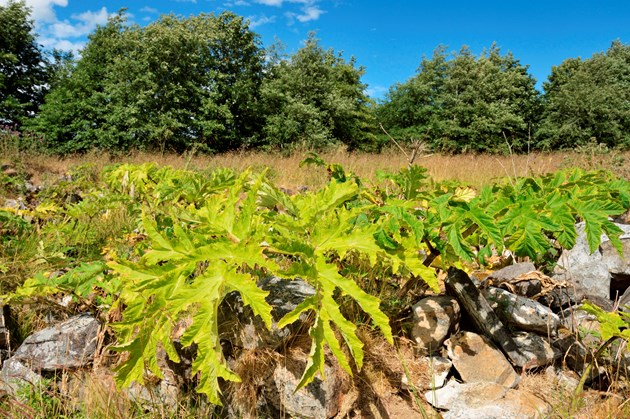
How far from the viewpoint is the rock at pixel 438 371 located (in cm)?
202

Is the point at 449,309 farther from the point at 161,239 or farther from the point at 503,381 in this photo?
the point at 161,239

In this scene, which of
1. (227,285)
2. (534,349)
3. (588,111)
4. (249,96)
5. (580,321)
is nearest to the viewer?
(227,285)

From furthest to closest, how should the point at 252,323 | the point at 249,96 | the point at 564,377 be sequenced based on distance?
1. the point at 249,96
2. the point at 564,377
3. the point at 252,323

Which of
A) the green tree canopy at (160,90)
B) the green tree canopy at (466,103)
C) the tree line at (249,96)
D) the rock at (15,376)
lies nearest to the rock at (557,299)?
the rock at (15,376)

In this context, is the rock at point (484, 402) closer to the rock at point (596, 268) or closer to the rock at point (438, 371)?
the rock at point (438, 371)

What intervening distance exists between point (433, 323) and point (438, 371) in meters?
0.25

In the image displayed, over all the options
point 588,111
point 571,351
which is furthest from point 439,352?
point 588,111

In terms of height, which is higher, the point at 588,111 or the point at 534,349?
the point at 588,111

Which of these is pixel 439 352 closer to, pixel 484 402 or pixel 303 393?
pixel 484 402

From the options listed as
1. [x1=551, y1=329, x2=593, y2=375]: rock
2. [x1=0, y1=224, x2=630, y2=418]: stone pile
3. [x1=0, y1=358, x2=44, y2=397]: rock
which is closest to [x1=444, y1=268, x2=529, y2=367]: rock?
[x1=0, y1=224, x2=630, y2=418]: stone pile

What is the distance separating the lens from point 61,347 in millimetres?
2072

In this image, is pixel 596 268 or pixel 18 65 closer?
pixel 596 268

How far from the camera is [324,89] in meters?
21.7

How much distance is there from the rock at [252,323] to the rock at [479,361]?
34.0 inches
